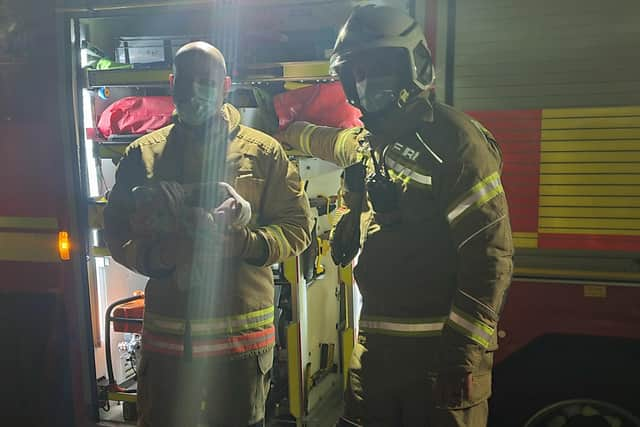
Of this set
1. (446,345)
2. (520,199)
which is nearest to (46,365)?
(446,345)

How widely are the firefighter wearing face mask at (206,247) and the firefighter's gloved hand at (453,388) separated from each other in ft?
2.84

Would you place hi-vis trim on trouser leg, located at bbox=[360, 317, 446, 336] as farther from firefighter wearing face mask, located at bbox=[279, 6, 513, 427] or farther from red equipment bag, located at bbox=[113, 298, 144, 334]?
red equipment bag, located at bbox=[113, 298, 144, 334]

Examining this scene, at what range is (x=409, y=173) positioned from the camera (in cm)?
233

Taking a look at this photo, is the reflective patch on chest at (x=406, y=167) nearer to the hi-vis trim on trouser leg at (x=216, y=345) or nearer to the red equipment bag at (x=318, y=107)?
the hi-vis trim on trouser leg at (x=216, y=345)

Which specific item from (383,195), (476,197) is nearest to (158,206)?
(383,195)

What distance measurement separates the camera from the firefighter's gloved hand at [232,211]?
8.45 feet

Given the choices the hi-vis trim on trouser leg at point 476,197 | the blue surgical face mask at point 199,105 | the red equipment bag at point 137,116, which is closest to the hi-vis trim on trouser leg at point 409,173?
the hi-vis trim on trouser leg at point 476,197

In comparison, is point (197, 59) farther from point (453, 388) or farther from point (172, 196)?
point (453, 388)

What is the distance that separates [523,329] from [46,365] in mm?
2719

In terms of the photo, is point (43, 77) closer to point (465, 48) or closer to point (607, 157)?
point (465, 48)

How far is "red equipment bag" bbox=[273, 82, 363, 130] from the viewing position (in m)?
3.49

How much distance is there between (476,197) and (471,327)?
1.45 feet

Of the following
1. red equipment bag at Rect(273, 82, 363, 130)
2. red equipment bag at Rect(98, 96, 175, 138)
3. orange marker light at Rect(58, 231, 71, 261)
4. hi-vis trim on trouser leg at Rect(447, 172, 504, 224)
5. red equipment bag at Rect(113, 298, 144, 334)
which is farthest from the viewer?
red equipment bag at Rect(113, 298, 144, 334)

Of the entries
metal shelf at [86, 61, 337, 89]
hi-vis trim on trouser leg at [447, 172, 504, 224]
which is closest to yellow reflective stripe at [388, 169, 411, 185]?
hi-vis trim on trouser leg at [447, 172, 504, 224]
